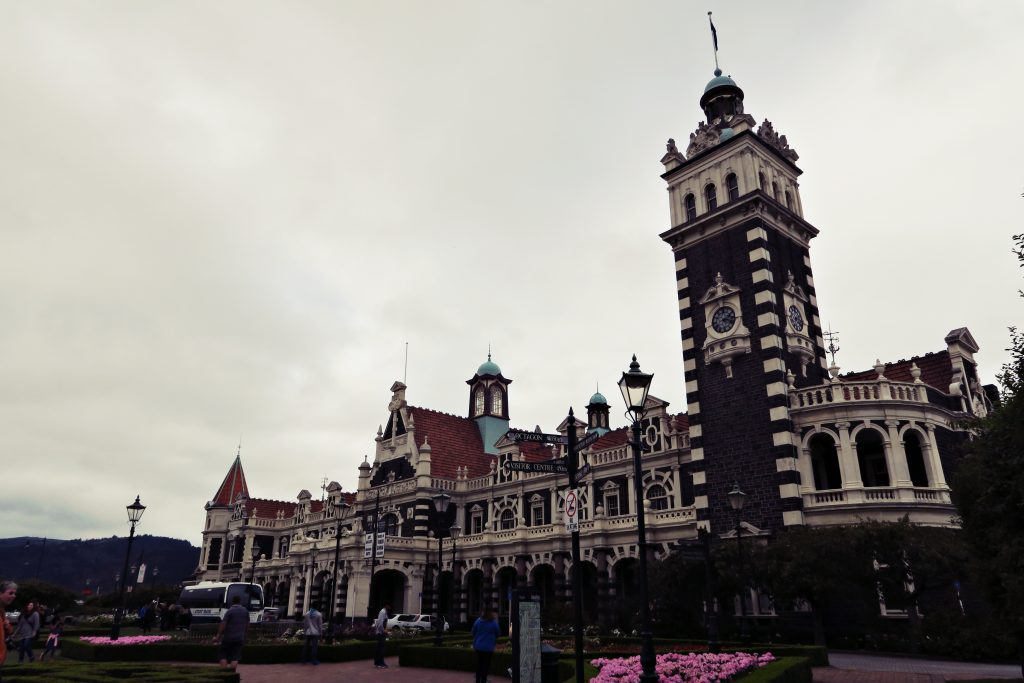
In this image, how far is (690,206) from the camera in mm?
40500

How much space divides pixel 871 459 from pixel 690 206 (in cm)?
1721

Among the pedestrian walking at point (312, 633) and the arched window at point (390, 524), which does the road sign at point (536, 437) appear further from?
the arched window at point (390, 524)

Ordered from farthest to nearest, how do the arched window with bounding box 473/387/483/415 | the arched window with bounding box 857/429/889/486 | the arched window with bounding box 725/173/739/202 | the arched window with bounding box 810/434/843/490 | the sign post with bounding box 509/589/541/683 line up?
the arched window with bounding box 473/387/483/415, the arched window with bounding box 725/173/739/202, the arched window with bounding box 810/434/843/490, the arched window with bounding box 857/429/889/486, the sign post with bounding box 509/589/541/683

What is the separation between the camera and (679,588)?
96.7 feet

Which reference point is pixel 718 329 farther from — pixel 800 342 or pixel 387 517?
pixel 387 517

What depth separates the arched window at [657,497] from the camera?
128 ft

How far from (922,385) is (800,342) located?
605cm

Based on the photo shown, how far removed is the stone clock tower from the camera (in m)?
32.8

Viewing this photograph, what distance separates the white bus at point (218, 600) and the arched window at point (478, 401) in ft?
78.3

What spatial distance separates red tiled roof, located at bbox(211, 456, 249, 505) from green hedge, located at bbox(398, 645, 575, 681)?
58034mm

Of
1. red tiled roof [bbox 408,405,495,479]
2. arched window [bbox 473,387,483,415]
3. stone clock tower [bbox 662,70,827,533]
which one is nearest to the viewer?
stone clock tower [bbox 662,70,827,533]

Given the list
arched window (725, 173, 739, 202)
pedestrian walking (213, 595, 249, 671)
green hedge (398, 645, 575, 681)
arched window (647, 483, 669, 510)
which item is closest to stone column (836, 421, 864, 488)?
arched window (647, 483, 669, 510)

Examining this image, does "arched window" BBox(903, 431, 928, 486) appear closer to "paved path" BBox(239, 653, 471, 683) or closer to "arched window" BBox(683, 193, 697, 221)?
"arched window" BBox(683, 193, 697, 221)

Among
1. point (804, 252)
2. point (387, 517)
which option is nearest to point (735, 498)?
point (804, 252)
